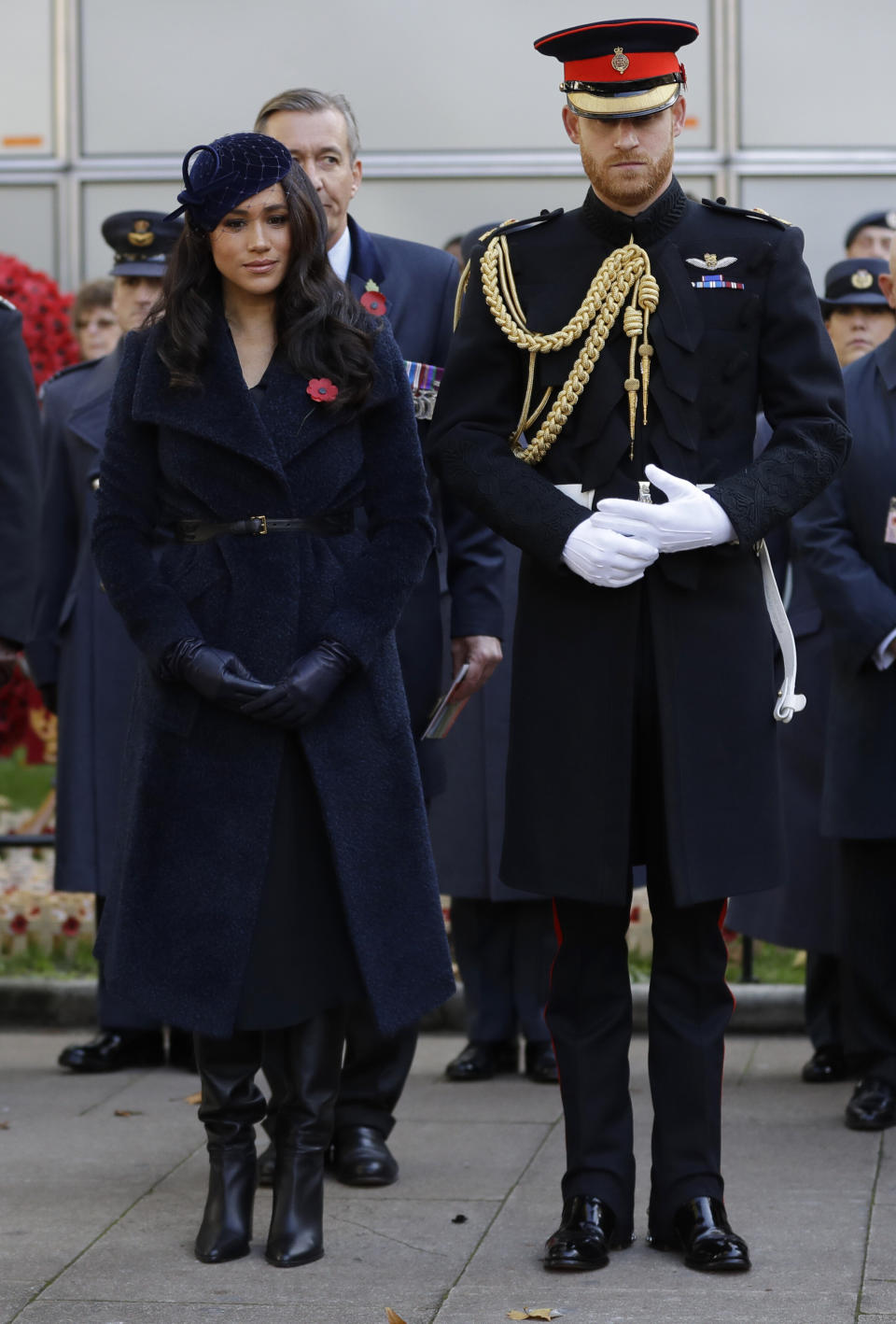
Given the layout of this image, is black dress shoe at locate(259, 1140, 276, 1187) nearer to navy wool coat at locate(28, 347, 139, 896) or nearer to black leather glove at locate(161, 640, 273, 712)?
black leather glove at locate(161, 640, 273, 712)

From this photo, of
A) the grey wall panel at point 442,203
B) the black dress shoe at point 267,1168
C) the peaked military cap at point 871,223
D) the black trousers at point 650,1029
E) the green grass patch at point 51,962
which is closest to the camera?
the black trousers at point 650,1029

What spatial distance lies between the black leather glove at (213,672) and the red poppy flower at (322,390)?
487 mm

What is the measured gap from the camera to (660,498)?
13.0 ft

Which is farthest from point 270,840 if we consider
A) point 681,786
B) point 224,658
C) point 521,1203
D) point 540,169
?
point 540,169

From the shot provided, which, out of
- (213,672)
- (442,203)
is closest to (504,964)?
(213,672)

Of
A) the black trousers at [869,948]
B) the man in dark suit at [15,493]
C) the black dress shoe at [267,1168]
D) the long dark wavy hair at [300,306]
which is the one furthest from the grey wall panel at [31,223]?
the black dress shoe at [267,1168]

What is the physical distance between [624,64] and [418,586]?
1.25 meters

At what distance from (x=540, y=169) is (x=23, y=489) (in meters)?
3.91

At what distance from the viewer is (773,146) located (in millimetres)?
8328

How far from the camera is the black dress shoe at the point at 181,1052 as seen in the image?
599cm

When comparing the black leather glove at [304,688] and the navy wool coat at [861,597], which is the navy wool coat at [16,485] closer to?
the black leather glove at [304,688]

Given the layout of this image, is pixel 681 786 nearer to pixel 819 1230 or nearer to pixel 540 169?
pixel 819 1230

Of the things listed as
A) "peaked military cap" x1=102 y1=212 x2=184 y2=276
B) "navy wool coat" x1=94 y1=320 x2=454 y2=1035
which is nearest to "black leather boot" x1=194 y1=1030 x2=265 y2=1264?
"navy wool coat" x1=94 y1=320 x2=454 y2=1035

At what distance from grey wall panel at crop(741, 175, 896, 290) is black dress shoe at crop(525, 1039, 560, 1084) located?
3.64m
